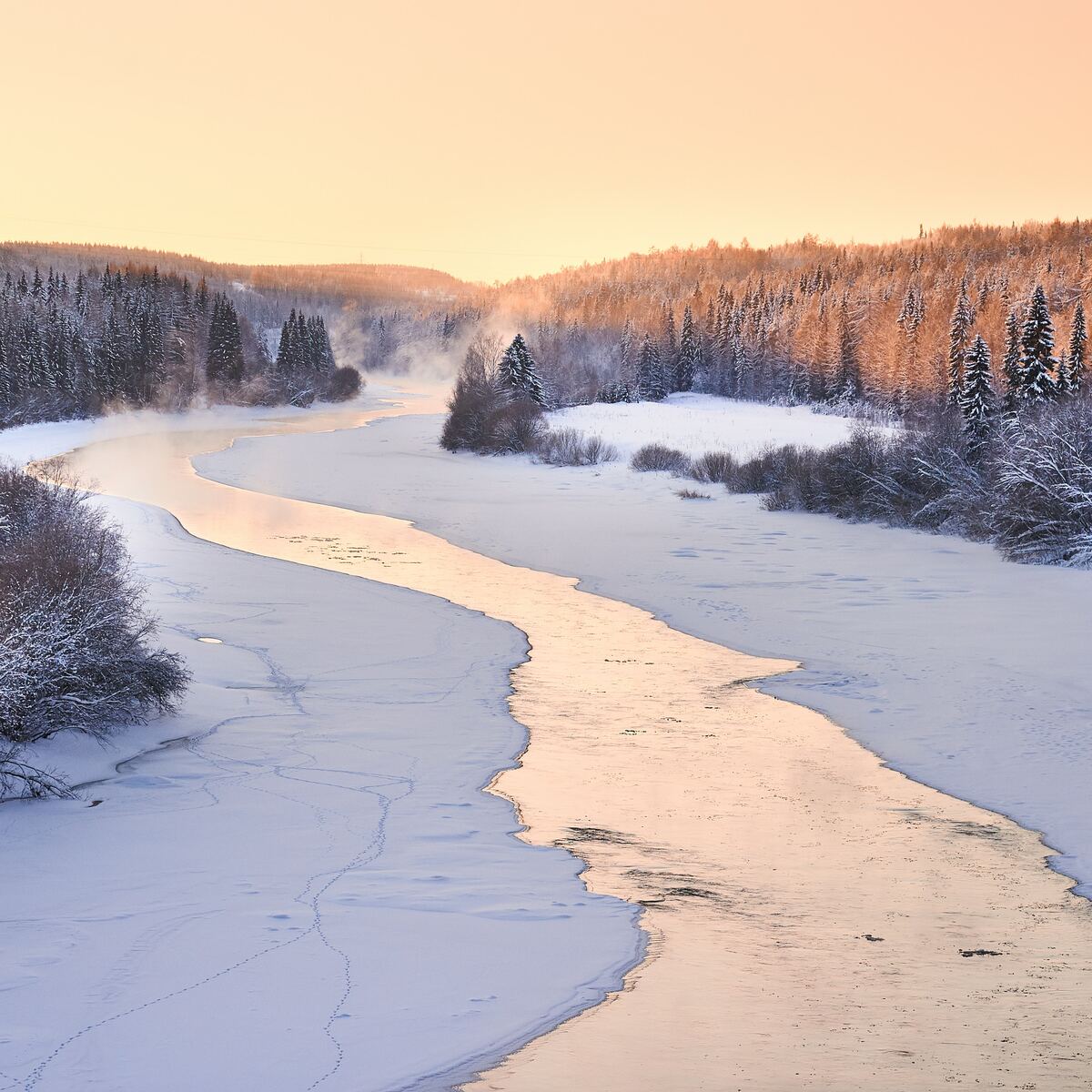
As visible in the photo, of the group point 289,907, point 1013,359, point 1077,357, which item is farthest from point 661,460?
point 289,907

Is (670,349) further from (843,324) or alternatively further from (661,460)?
(661,460)

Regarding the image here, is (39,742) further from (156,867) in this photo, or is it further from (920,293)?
(920,293)

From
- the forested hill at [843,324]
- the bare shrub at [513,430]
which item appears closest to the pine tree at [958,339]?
the forested hill at [843,324]

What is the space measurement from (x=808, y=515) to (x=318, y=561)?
15.6 metres

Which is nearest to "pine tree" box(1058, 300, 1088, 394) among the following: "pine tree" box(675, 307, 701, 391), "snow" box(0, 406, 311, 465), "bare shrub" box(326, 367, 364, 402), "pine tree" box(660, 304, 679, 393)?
"snow" box(0, 406, 311, 465)

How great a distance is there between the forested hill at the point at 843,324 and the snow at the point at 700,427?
9.80 metres

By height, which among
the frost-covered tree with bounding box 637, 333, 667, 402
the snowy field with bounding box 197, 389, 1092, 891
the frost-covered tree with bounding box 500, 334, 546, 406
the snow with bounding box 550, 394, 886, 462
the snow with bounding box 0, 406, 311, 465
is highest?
the frost-covered tree with bounding box 637, 333, 667, 402

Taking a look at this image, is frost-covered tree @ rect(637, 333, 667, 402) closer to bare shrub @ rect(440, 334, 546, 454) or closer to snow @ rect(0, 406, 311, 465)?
snow @ rect(0, 406, 311, 465)

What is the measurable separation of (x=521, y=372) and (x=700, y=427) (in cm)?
1202

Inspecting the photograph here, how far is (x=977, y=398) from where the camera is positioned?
125ft

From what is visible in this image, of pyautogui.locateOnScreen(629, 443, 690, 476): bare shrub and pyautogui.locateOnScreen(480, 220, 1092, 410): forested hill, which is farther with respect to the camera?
pyautogui.locateOnScreen(480, 220, 1092, 410): forested hill

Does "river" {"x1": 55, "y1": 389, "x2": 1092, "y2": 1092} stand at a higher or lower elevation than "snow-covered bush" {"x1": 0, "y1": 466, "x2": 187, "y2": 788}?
lower

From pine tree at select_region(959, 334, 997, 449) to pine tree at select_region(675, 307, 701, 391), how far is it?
190 ft

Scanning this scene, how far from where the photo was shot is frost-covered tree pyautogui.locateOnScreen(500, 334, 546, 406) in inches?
2352
